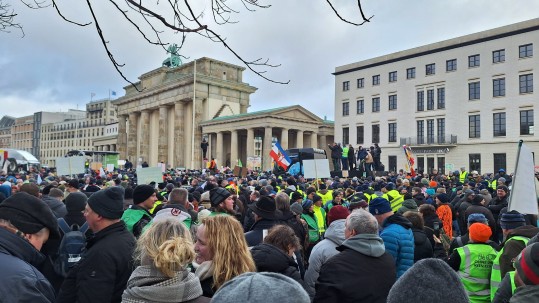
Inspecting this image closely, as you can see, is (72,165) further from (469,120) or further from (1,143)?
(1,143)

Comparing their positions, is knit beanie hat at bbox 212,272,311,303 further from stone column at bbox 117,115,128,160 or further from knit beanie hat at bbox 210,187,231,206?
stone column at bbox 117,115,128,160

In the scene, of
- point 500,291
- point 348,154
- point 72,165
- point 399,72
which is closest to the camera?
point 500,291

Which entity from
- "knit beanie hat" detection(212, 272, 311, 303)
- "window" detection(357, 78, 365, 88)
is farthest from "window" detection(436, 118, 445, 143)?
"knit beanie hat" detection(212, 272, 311, 303)

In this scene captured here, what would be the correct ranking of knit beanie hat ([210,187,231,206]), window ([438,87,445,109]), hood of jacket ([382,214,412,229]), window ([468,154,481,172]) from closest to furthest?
hood of jacket ([382,214,412,229]) → knit beanie hat ([210,187,231,206]) → window ([468,154,481,172]) → window ([438,87,445,109])

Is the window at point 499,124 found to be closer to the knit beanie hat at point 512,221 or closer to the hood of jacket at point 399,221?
the knit beanie hat at point 512,221

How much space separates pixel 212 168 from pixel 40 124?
12360cm

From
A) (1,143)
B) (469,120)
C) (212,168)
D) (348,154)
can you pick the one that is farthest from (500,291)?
(1,143)

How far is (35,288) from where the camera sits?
2387 mm

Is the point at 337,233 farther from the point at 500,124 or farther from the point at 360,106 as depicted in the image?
the point at 360,106

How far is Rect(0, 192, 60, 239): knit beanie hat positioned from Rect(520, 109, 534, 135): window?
1779 inches

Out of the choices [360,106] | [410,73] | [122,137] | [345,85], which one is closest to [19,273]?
[410,73]

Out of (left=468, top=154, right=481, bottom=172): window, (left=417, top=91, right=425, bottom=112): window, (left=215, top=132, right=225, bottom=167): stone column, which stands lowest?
(left=468, top=154, right=481, bottom=172): window

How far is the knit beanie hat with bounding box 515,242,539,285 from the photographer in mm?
2639

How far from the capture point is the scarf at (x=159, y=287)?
2494mm
